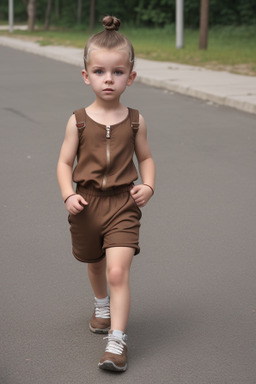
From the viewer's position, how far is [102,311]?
437cm

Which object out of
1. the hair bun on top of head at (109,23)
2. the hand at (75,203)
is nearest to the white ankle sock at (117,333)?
the hand at (75,203)

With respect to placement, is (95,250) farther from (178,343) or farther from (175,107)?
(175,107)

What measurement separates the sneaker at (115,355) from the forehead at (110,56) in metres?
1.18

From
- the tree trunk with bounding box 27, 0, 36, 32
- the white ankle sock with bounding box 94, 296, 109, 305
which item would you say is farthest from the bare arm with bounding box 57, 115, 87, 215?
the tree trunk with bounding box 27, 0, 36, 32

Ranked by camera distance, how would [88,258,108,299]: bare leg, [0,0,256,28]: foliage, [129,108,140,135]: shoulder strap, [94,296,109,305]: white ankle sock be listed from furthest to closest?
[0,0,256,28]: foliage, [94,296,109,305]: white ankle sock, [88,258,108,299]: bare leg, [129,108,140,135]: shoulder strap

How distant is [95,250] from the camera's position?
4066mm

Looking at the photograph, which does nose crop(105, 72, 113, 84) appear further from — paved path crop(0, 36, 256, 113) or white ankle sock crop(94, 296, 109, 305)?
paved path crop(0, 36, 256, 113)

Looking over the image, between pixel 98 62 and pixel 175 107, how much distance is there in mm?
10391

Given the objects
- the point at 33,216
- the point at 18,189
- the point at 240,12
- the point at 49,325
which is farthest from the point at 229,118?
the point at 240,12

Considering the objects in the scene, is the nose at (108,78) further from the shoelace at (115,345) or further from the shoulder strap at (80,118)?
the shoelace at (115,345)

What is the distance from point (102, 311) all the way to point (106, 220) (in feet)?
1.97

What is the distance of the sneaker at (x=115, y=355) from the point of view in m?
3.80

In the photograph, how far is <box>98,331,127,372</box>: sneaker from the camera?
12.5 feet

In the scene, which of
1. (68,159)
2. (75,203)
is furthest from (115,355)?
(68,159)
